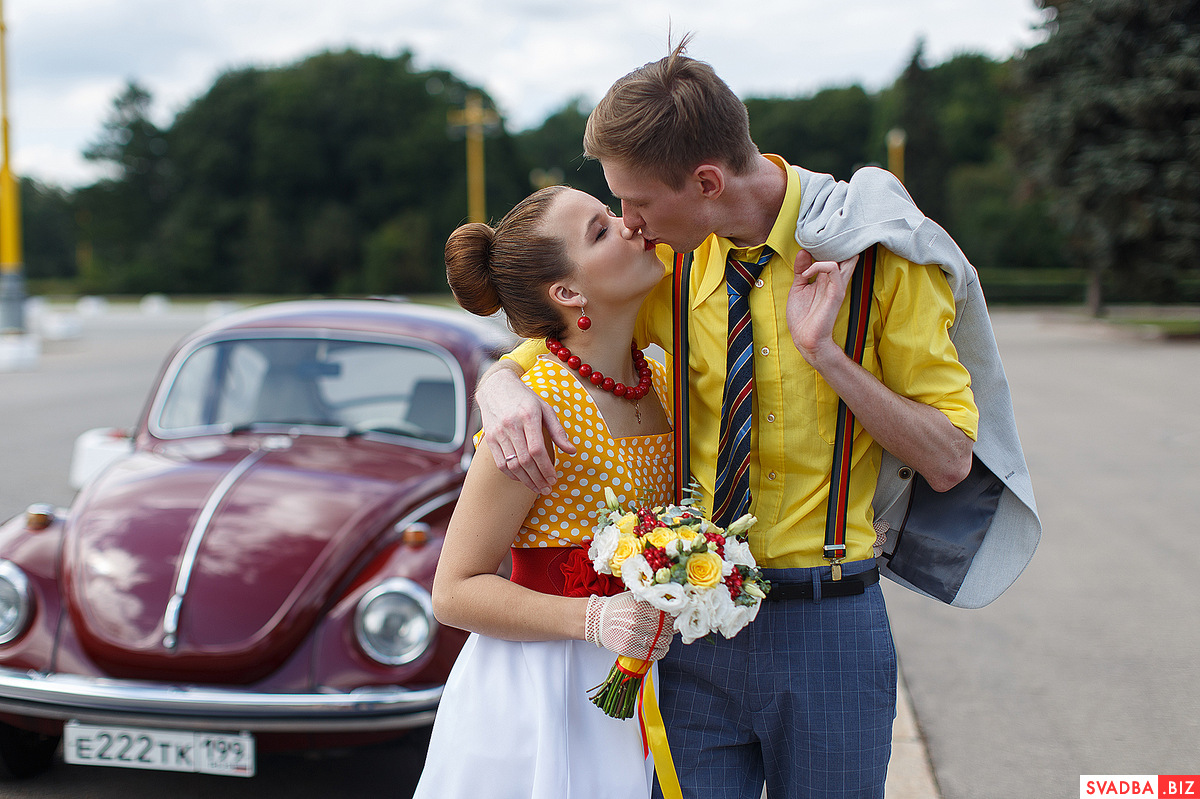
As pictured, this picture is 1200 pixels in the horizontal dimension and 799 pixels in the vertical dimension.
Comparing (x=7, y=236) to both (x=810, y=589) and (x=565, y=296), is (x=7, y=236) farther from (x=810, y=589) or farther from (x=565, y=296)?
(x=810, y=589)

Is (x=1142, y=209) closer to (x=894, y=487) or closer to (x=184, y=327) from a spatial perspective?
(x=894, y=487)

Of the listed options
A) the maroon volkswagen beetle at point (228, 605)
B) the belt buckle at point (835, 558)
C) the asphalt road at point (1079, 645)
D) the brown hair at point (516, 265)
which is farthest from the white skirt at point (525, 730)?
the asphalt road at point (1079, 645)

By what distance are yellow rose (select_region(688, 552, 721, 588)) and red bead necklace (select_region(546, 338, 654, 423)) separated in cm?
47

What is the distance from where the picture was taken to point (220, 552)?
11.8 ft

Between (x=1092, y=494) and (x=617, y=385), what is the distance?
7.52 meters

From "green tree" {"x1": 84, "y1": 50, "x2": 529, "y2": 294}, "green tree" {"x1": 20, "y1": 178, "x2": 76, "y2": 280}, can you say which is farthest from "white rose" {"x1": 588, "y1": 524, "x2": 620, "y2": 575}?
"green tree" {"x1": 20, "y1": 178, "x2": 76, "y2": 280}

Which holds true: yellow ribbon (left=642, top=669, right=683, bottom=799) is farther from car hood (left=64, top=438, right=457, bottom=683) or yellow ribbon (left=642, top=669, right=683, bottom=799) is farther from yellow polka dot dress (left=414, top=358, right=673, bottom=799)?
car hood (left=64, top=438, right=457, bottom=683)

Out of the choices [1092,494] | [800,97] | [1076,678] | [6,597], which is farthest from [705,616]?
[800,97]

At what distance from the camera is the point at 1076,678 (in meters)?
4.72

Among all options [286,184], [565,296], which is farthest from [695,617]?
[286,184]

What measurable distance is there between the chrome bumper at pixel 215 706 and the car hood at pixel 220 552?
11 centimetres

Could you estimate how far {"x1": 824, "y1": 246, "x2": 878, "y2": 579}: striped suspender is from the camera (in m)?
1.80

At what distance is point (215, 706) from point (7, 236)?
1956 centimetres

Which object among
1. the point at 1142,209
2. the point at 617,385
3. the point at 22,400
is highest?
the point at 1142,209
